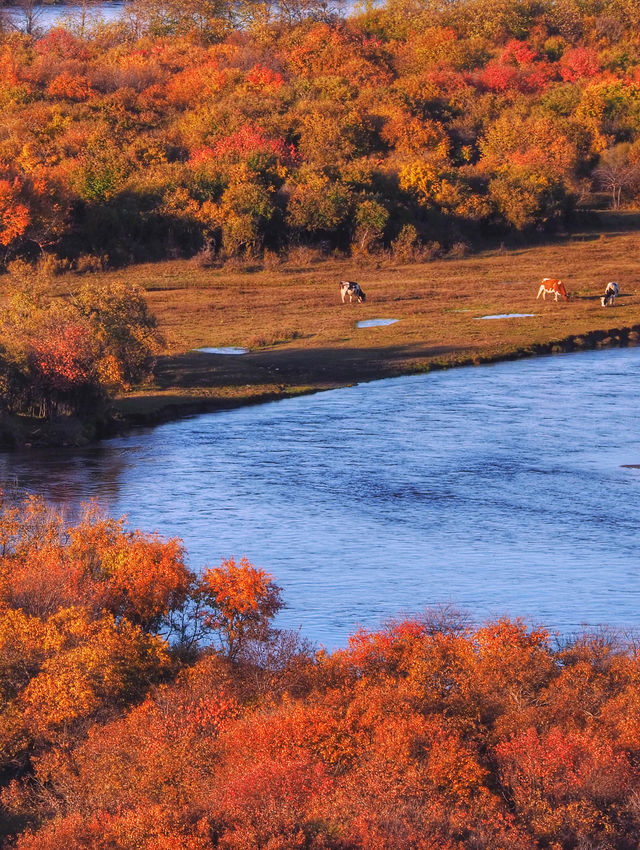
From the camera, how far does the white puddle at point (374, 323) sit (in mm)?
51156

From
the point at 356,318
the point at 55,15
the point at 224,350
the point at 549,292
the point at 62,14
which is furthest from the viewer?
the point at 55,15

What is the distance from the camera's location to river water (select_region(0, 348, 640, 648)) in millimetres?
22781

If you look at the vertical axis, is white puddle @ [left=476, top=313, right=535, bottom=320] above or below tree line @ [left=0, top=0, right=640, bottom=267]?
below

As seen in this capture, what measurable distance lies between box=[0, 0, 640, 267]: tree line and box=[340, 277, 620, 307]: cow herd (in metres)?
11.8

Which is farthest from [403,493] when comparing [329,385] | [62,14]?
[62,14]

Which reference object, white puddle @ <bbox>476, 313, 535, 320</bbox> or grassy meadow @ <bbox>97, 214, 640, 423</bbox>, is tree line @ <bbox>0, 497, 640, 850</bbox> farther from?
white puddle @ <bbox>476, 313, 535, 320</bbox>

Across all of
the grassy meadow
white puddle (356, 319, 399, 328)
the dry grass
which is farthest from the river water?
white puddle (356, 319, 399, 328)

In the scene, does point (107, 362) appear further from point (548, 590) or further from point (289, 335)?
point (548, 590)

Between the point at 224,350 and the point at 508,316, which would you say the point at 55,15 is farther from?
the point at 224,350

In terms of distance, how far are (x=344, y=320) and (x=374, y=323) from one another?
1270mm

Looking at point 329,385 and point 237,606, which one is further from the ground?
point 329,385

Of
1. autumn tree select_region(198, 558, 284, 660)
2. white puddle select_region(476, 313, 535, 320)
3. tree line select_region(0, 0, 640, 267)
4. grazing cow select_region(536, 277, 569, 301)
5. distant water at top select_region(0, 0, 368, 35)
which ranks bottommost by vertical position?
autumn tree select_region(198, 558, 284, 660)

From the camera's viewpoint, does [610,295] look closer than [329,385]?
No

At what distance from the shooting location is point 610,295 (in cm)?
5600
